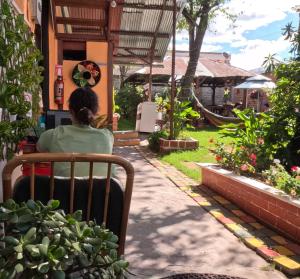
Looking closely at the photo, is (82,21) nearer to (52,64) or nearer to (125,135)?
(52,64)

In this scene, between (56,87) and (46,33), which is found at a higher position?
(46,33)

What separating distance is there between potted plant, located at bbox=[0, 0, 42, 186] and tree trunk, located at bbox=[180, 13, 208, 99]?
13897 mm

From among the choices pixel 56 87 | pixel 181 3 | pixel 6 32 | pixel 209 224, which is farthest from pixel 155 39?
pixel 6 32

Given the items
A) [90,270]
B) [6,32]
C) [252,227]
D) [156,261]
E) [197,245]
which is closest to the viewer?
[90,270]

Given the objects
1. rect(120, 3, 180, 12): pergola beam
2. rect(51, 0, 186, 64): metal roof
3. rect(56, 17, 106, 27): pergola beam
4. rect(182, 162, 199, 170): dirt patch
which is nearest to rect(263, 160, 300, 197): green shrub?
rect(182, 162, 199, 170): dirt patch

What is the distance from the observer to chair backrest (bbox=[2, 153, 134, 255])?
5.92 ft

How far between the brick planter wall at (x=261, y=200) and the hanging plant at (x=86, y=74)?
3523mm

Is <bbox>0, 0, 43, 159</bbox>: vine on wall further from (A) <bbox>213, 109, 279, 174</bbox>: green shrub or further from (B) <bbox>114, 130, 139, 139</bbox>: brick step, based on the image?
(B) <bbox>114, 130, 139, 139</bbox>: brick step

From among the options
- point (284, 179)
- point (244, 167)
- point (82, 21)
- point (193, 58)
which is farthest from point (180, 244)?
point (193, 58)

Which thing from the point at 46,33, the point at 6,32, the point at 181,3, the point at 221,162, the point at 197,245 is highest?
the point at 181,3

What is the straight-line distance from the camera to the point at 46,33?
6293 mm

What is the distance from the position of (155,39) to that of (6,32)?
8.35 metres

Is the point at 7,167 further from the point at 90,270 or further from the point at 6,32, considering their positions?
the point at 6,32

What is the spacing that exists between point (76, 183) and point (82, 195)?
0.06 meters
